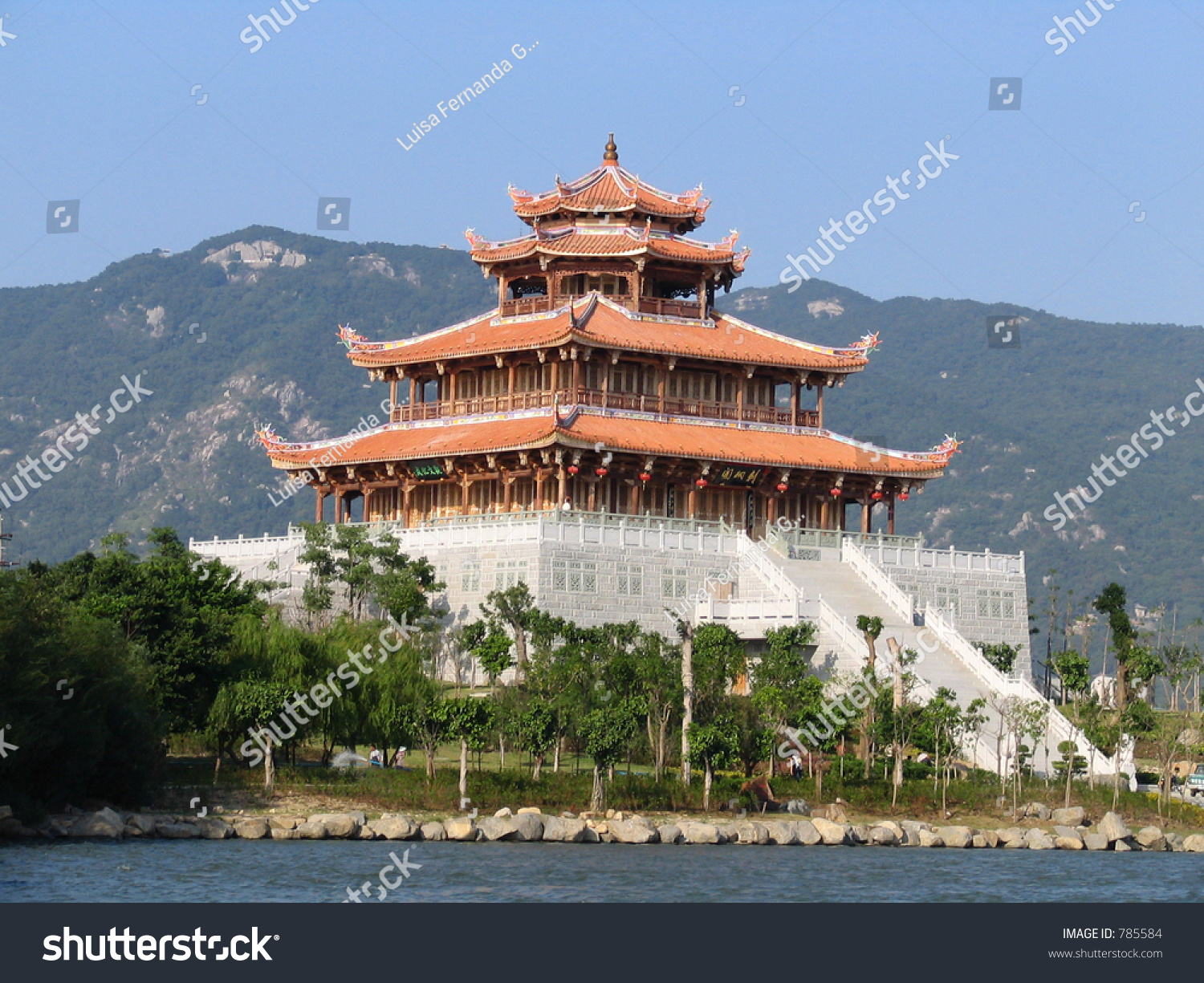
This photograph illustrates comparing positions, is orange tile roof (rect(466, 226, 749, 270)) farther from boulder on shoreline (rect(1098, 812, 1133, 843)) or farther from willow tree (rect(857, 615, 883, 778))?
boulder on shoreline (rect(1098, 812, 1133, 843))

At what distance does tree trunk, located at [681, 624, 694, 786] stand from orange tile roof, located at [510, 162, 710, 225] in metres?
30.4

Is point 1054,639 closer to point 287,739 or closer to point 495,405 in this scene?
point 495,405

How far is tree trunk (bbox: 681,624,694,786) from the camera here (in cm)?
5391

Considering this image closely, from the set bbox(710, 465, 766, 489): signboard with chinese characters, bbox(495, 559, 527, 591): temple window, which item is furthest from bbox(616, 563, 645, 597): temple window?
bbox(710, 465, 766, 489): signboard with chinese characters

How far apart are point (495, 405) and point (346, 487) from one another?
7.14 metres

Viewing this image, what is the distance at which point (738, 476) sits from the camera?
77.0 metres

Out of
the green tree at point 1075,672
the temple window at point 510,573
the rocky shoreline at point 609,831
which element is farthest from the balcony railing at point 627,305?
the rocky shoreline at point 609,831

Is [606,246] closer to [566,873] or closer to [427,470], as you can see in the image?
[427,470]

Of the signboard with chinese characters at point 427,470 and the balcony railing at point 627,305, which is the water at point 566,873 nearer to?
the signboard with chinese characters at point 427,470

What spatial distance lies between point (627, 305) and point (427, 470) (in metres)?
10.4

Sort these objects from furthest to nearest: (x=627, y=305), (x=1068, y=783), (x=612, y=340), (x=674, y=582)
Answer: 1. (x=627, y=305)
2. (x=612, y=340)
3. (x=674, y=582)
4. (x=1068, y=783)

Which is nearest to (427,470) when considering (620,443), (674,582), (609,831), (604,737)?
(620,443)

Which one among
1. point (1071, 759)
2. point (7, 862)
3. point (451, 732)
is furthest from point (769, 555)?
point (7, 862)
